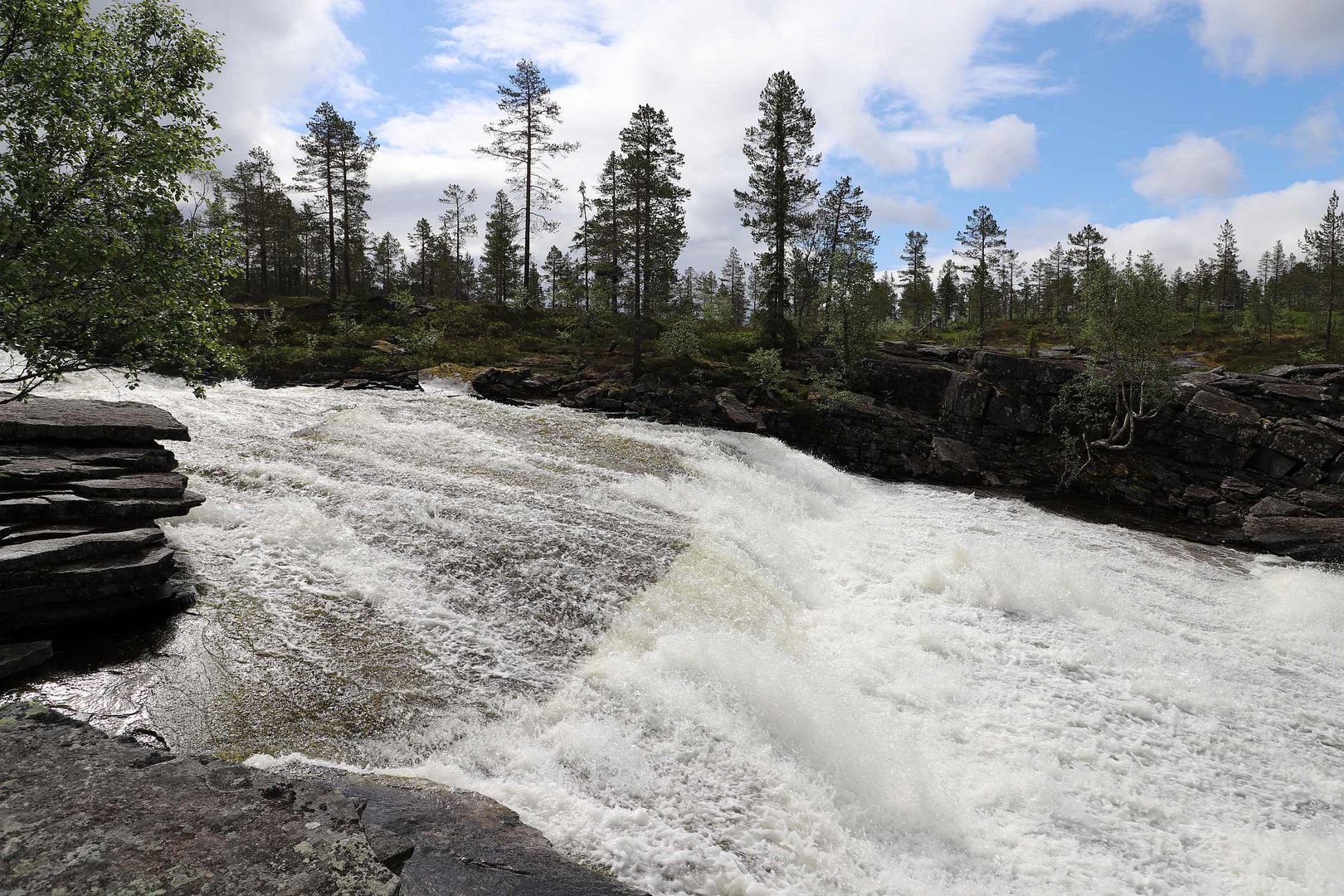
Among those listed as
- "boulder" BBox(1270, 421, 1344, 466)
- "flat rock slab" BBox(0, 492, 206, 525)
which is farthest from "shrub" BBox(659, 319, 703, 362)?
"boulder" BBox(1270, 421, 1344, 466)

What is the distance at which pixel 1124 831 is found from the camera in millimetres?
7086

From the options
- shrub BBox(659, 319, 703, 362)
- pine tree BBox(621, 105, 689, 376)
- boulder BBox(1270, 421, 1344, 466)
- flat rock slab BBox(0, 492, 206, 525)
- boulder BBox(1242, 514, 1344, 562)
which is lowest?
boulder BBox(1242, 514, 1344, 562)

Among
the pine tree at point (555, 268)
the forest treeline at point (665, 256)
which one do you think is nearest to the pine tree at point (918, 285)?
the forest treeline at point (665, 256)

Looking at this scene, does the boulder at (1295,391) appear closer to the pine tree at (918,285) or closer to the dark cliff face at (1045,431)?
the dark cliff face at (1045,431)

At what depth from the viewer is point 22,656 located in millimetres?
6863

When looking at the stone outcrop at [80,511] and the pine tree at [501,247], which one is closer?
the stone outcrop at [80,511]

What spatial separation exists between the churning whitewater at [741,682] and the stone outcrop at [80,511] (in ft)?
2.38

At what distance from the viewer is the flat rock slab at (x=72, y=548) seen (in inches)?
292

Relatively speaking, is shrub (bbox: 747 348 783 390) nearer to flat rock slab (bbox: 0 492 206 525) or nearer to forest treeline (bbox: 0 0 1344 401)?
forest treeline (bbox: 0 0 1344 401)

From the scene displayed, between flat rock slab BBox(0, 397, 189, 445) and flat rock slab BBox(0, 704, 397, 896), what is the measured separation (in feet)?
24.9

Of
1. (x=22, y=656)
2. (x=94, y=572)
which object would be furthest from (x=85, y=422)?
(x=22, y=656)

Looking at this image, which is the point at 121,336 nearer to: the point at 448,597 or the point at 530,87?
the point at 448,597

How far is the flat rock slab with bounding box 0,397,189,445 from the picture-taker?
10.1 metres

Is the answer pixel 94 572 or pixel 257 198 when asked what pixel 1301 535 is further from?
pixel 257 198
